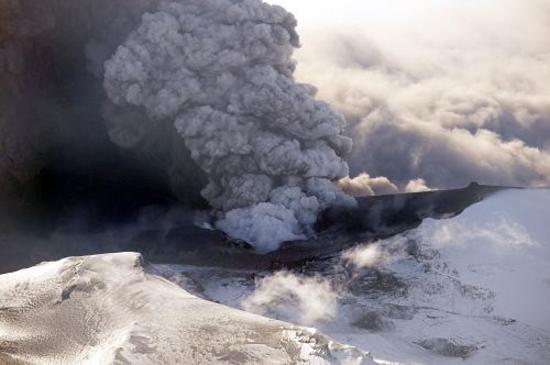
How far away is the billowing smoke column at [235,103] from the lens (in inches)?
1665

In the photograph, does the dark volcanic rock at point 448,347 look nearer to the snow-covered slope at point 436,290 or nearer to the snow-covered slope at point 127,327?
the snow-covered slope at point 436,290

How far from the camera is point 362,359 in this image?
17188 mm

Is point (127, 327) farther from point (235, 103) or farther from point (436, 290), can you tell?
point (235, 103)

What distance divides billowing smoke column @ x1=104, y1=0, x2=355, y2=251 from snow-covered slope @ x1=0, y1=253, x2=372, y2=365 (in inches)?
726

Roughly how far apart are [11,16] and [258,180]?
17999mm

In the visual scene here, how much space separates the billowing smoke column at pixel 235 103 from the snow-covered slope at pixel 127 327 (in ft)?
60.5

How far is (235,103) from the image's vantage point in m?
43.0

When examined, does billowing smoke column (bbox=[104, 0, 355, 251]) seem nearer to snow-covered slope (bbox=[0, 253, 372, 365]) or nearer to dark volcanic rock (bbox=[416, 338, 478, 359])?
dark volcanic rock (bbox=[416, 338, 478, 359])

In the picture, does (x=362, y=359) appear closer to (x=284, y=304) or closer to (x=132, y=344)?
(x=132, y=344)

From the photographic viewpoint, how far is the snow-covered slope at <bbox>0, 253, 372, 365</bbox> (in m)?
17.7

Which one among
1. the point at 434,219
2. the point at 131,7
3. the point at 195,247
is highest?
the point at 131,7

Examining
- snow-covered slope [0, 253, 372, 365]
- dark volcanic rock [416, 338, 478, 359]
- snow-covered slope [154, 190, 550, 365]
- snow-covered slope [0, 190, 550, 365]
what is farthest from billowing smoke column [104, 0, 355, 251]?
snow-covered slope [0, 253, 372, 365]

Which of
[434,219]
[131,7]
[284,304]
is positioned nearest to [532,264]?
[434,219]

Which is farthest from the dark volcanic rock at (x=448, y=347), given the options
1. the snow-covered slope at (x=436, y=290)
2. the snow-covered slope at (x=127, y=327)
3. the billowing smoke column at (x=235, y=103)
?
the billowing smoke column at (x=235, y=103)
